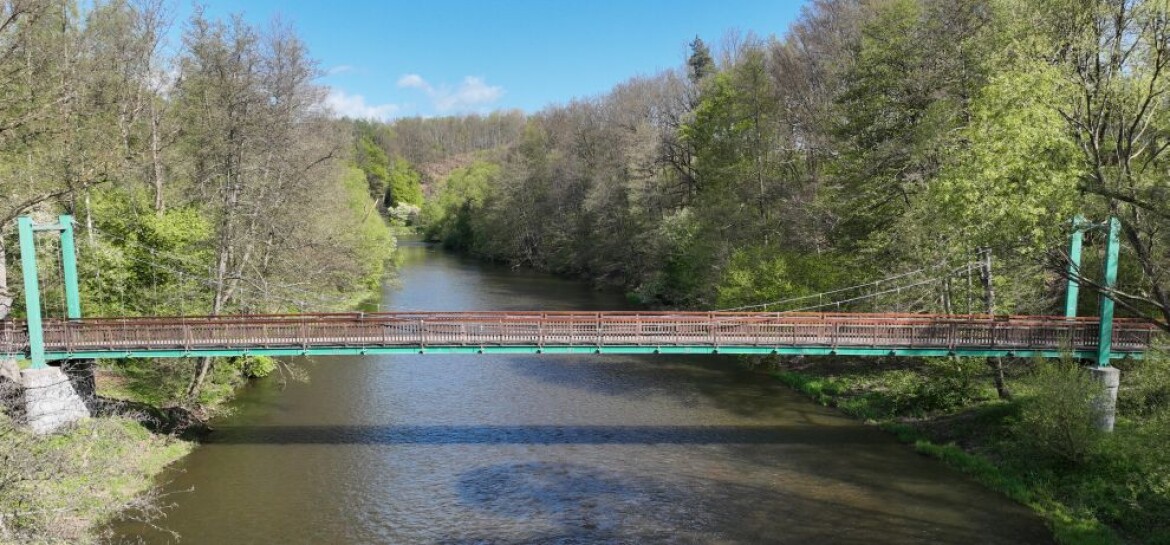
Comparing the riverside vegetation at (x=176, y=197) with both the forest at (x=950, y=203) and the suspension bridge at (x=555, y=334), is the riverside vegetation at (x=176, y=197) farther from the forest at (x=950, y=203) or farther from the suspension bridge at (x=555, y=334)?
the forest at (x=950, y=203)

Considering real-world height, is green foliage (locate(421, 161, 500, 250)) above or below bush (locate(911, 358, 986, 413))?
above

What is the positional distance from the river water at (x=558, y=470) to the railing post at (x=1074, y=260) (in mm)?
5654

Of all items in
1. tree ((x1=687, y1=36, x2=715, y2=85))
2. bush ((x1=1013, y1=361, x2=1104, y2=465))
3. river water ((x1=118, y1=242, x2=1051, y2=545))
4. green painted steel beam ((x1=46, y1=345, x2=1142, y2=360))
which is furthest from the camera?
tree ((x1=687, y1=36, x2=715, y2=85))

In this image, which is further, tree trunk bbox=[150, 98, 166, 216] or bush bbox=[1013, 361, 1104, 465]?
tree trunk bbox=[150, 98, 166, 216]

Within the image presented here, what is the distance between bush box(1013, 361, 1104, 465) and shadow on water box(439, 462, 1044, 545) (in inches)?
136

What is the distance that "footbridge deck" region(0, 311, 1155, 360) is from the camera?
18891 mm

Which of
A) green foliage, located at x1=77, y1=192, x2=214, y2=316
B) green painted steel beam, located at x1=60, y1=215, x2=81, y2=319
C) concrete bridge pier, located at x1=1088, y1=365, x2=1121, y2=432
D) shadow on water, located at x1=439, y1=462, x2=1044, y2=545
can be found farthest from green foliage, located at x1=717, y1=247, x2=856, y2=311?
green painted steel beam, located at x1=60, y1=215, x2=81, y2=319

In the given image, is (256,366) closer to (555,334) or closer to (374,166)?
(555,334)

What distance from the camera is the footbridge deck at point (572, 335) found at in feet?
62.0

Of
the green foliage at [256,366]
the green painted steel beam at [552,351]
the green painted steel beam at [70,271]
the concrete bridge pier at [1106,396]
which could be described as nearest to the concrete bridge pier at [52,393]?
the green painted steel beam at [552,351]

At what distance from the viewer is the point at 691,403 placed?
24531 mm

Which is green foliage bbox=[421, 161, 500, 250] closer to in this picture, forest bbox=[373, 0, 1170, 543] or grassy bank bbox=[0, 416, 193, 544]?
forest bbox=[373, 0, 1170, 543]

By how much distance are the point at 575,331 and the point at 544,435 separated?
11.7ft

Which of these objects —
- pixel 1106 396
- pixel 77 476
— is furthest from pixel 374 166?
pixel 77 476
